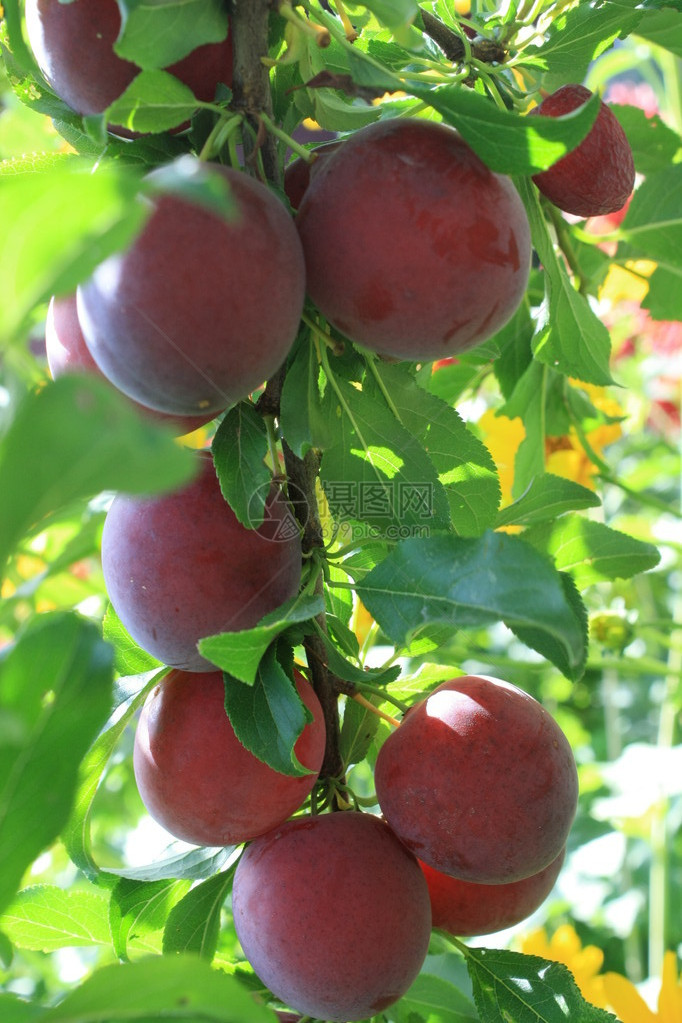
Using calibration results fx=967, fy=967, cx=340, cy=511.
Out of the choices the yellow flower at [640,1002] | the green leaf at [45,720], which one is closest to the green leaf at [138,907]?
the green leaf at [45,720]

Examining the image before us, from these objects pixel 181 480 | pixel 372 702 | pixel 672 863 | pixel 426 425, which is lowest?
pixel 672 863

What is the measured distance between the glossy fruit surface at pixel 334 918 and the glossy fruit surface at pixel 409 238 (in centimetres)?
28

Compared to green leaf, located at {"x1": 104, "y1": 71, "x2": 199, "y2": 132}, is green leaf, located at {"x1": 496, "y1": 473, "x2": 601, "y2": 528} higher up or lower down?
lower down

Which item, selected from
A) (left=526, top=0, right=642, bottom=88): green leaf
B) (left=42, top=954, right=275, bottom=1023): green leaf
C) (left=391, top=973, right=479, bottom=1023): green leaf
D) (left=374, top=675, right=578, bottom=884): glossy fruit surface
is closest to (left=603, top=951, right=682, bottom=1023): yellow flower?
(left=391, top=973, right=479, bottom=1023): green leaf

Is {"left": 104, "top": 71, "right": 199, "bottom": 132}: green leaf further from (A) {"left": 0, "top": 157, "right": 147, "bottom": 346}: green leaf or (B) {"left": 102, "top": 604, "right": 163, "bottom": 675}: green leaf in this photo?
(B) {"left": 102, "top": 604, "right": 163, "bottom": 675}: green leaf

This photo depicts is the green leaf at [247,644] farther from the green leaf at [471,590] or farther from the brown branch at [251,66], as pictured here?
the brown branch at [251,66]

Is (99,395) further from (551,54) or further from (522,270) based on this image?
(551,54)

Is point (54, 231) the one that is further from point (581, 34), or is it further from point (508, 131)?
point (581, 34)

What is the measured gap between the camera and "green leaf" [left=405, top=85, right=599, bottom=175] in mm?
438

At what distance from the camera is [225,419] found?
0.52 m

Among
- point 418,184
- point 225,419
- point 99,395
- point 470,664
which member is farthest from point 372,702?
point 470,664

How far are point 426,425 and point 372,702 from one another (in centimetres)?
19

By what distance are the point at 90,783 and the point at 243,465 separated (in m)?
0.26

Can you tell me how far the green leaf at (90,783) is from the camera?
2.05 feet
